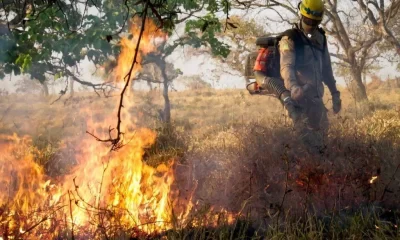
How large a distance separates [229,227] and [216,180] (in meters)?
1.33

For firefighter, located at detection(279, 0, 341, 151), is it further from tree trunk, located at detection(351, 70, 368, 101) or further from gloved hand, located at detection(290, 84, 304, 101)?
tree trunk, located at detection(351, 70, 368, 101)

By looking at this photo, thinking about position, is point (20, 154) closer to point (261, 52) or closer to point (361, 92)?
point (261, 52)

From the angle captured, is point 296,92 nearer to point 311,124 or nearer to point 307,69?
point 307,69

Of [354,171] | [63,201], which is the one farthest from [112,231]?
[354,171]

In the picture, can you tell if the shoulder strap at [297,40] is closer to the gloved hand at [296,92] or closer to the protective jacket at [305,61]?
the protective jacket at [305,61]

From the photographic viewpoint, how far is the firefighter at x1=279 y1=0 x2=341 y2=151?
5.74 meters

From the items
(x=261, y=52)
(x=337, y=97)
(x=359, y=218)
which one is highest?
(x=261, y=52)

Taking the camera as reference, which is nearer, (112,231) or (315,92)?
(112,231)

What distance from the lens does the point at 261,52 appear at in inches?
247

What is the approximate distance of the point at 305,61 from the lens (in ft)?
19.6

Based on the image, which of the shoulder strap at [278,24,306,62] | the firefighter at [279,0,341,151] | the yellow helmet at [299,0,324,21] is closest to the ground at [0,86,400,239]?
the firefighter at [279,0,341,151]

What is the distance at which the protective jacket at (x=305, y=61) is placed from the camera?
5785 mm

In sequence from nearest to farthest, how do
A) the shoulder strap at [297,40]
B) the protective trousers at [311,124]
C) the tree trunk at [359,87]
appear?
the protective trousers at [311,124]
the shoulder strap at [297,40]
the tree trunk at [359,87]

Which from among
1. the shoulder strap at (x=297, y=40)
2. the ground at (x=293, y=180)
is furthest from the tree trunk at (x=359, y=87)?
the shoulder strap at (x=297, y=40)
